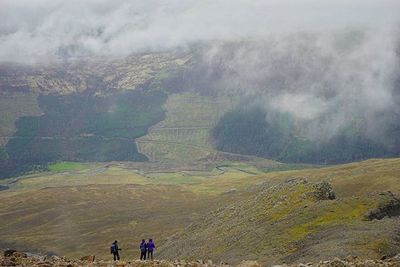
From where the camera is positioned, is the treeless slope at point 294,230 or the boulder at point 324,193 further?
the boulder at point 324,193

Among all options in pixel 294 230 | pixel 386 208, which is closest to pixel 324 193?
pixel 386 208

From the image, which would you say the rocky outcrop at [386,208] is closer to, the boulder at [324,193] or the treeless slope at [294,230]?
the treeless slope at [294,230]

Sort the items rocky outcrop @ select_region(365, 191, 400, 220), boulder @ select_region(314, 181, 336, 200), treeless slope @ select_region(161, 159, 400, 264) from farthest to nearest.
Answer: boulder @ select_region(314, 181, 336, 200)
rocky outcrop @ select_region(365, 191, 400, 220)
treeless slope @ select_region(161, 159, 400, 264)

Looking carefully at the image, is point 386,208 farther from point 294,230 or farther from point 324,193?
point 324,193

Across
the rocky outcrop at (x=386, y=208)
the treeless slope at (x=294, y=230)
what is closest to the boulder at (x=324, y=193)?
the treeless slope at (x=294, y=230)

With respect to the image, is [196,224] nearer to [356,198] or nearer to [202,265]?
[356,198]

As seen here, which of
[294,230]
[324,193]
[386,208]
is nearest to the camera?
[294,230]

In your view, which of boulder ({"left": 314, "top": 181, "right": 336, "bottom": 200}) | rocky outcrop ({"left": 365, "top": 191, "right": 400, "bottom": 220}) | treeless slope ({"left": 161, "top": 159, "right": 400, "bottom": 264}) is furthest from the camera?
boulder ({"left": 314, "top": 181, "right": 336, "bottom": 200})

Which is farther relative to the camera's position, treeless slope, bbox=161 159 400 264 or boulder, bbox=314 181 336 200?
boulder, bbox=314 181 336 200

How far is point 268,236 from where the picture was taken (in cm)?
10762

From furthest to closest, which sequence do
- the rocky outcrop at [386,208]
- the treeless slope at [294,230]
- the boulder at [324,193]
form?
the boulder at [324,193] < the rocky outcrop at [386,208] < the treeless slope at [294,230]

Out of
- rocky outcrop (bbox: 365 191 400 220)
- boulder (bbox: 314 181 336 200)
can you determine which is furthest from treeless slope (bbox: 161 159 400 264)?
boulder (bbox: 314 181 336 200)

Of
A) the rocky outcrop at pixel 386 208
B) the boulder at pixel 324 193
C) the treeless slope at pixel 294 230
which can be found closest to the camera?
the treeless slope at pixel 294 230

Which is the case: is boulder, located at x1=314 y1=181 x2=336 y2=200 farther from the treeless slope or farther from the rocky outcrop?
the rocky outcrop
